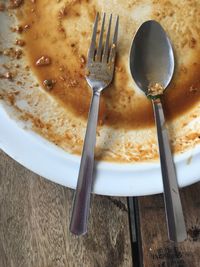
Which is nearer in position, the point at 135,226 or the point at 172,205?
the point at 172,205

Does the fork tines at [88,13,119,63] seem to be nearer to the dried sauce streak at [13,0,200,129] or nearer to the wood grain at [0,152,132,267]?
the dried sauce streak at [13,0,200,129]

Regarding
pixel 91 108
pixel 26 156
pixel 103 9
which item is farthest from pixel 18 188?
pixel 103 9

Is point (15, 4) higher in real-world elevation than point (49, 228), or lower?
higher

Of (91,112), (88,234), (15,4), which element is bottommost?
(88,234)

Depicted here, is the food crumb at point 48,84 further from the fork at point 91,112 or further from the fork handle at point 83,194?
the fork handle at point 83,194

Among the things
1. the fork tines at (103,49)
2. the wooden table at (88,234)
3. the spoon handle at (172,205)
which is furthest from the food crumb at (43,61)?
the spoon handle at (172,205)

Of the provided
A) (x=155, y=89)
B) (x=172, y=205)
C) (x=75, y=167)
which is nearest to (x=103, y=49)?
(x=155, y=89)

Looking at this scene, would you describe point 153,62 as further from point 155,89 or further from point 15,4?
point 15,4
